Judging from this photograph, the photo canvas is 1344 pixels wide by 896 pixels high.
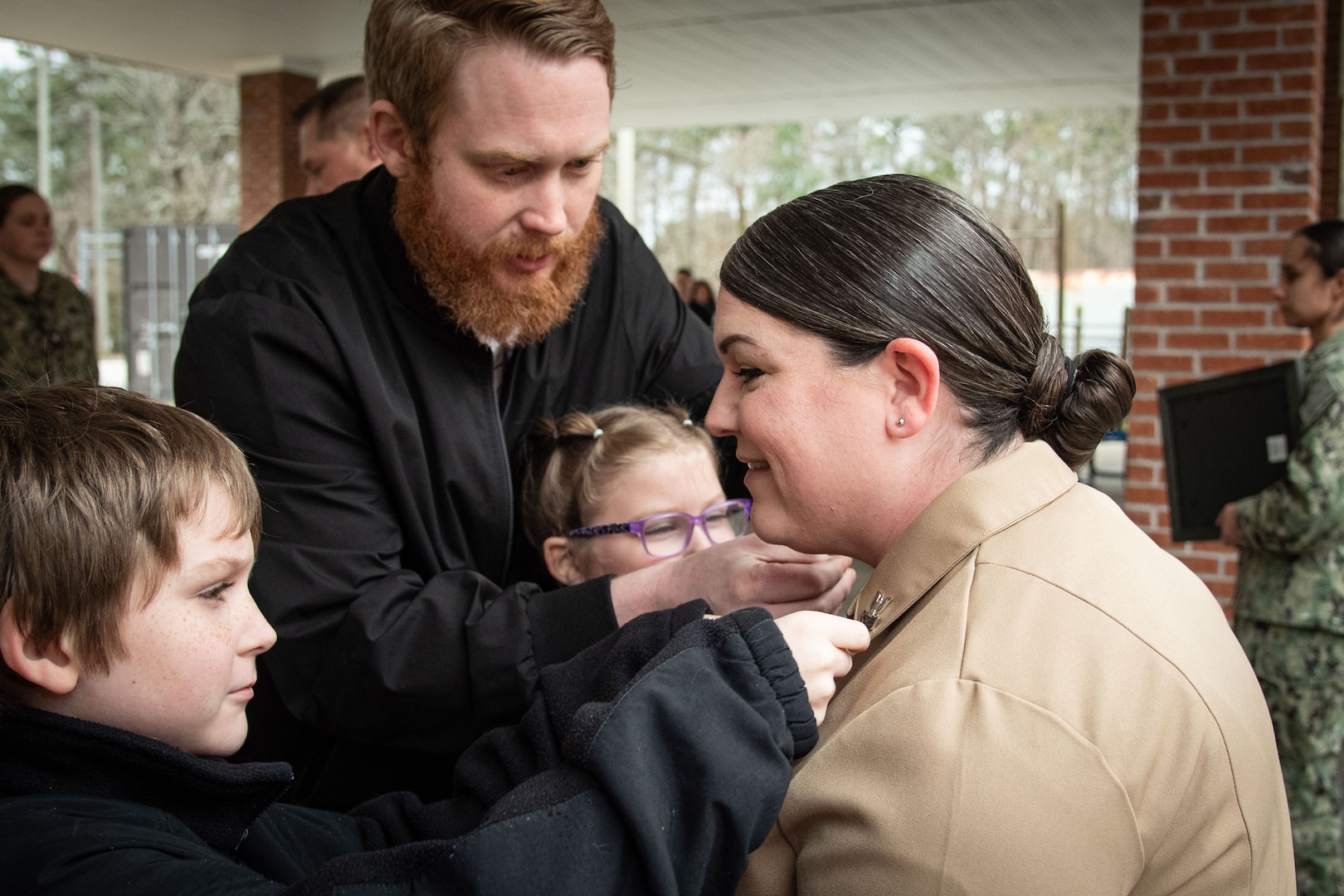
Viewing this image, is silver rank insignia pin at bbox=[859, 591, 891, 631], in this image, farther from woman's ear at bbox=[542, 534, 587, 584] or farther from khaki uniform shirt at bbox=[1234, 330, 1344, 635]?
khaki uniform shirt at bbox=[1234, 330, 1344, 635]

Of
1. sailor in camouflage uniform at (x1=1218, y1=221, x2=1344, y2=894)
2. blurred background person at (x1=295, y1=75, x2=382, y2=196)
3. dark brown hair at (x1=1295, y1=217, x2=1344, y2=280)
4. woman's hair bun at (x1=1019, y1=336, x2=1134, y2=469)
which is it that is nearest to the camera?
woman's hair bun at (x1=1019, y1=336, x2=1134, y2=469)

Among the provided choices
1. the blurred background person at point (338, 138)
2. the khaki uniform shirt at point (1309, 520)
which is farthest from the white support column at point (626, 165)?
the khaki uniform shirt at point (1309, 520)

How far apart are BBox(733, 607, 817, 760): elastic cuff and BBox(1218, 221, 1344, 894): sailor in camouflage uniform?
12.4 feet

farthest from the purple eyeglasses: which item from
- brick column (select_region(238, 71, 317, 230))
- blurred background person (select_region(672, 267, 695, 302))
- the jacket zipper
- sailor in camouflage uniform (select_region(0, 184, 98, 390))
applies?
brick column (select_region(238, 71, 317, 230))

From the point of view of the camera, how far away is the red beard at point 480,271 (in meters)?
2.21

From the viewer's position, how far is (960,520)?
1453 mm

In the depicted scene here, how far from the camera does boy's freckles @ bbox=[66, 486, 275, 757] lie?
1.36 meters

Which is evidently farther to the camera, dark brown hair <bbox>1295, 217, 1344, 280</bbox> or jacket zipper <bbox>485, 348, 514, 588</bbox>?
dark brown hair <bbox>1295, 217, 1344, 280</bbox>

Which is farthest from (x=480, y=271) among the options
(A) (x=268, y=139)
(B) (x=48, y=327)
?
(A) (x=268, y=139)

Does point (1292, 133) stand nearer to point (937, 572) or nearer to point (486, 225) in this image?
point (486, 225)

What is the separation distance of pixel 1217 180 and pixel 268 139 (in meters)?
9.21

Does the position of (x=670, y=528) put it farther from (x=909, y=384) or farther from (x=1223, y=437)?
(x=1223, y=437)

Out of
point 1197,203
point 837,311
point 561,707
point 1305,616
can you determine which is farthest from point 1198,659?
point 1197,203

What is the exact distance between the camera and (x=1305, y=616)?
4.41 meters
